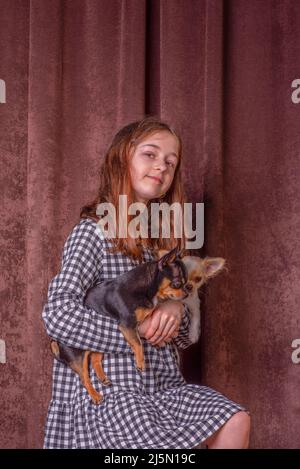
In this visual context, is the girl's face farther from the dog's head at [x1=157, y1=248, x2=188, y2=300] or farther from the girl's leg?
the girl's leg

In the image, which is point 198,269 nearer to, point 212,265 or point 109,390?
point 212,265

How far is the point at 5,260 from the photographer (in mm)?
1530

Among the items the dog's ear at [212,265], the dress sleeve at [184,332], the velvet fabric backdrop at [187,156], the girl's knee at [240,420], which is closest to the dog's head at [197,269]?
the dog's ear at [212,265]

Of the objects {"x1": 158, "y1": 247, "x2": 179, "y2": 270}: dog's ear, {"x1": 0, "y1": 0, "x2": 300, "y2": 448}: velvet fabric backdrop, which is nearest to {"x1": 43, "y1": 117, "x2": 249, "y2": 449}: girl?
{"x1": 158, "y1": 247, "x2": 179, "y2": 270}: dog's ear

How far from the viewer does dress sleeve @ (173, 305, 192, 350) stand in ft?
4.15

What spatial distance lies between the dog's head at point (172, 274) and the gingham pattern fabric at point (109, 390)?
5.2 inches

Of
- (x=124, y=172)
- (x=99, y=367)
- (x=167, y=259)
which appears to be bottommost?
(x=99, y=367)

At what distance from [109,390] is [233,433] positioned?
10.1 inches

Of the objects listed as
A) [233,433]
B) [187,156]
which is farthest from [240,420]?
[187,156]

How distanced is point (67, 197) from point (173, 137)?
436 mm

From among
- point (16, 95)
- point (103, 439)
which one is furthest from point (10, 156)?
point (103, 439)

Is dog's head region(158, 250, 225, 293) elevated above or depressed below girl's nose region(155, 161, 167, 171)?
below

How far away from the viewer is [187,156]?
1599 mm

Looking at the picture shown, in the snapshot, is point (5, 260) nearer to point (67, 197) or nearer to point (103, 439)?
point (67, 197)
